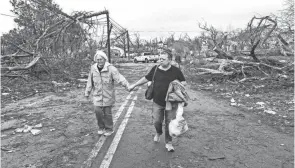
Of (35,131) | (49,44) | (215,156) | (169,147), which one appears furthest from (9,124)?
(49,44)

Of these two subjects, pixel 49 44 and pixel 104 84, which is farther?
pixel 49 44

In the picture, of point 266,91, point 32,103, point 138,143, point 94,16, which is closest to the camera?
point 138,143

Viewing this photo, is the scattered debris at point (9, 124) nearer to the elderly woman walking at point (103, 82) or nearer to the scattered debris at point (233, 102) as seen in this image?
the elderly woman walking at point (103, 82)

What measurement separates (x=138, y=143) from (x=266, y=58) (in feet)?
Answer: 35.7

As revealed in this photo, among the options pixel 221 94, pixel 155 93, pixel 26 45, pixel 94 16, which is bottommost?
pixel 221 94

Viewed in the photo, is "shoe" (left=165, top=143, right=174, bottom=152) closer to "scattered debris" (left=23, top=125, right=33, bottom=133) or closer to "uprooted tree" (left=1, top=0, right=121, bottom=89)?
"scattered debris" (left=23, top=125, right=33, bottom=133)

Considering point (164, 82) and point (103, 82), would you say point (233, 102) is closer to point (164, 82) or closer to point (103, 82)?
point (164, 82)

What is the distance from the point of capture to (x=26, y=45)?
42.7ft

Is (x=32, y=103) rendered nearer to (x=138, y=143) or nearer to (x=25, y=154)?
(x=25, y=154)

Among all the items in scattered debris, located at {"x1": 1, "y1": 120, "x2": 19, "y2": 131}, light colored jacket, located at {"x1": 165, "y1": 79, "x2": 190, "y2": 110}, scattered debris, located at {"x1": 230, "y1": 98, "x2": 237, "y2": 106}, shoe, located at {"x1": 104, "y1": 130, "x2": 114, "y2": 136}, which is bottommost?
scattered debris, located at {"x1": 230, "y1": 98, "x2": 237, "y2": 106}

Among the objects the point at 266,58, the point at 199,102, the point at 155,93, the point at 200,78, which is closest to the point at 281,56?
the point at 266,58

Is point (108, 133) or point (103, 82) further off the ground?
point (103, 82)

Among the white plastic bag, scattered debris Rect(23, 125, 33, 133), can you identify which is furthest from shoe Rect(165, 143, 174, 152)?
scattered debris Rect(23, 125, 33, 133)

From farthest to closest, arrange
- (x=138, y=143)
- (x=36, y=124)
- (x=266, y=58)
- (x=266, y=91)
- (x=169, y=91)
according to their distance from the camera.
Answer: (x=266, y=58)
(x=266, y=91)
(x=36, y=124)
(x=138, y=143)
(x=169, y=91)
